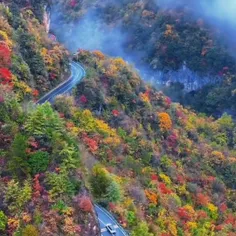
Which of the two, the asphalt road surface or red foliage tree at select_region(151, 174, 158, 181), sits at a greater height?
the asphalt road surface

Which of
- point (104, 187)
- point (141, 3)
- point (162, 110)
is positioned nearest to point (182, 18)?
point (141, 3)

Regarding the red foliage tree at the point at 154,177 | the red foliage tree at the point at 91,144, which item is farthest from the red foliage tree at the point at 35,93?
the red foliage tree at the point at 154,177

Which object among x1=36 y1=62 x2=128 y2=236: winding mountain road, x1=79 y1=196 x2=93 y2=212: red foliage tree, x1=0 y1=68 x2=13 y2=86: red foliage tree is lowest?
x1=36 y1=62 x2=128 y2=236: winding mountain road

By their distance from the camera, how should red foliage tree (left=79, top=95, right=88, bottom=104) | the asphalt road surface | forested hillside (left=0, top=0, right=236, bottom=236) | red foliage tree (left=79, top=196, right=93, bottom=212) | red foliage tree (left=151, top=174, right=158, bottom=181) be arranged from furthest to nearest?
1. red foliage tree (left=79, top=95, right=88, bottom=104)
2. red foliage tree (left=151, top=174, right=158, bottom=181)
3. the asphalt road surface
4. red foliage tree (left=79, top=196, right=93, bottom=212)
5. forested hillside (left=0, top=0, right=236, bottom=236)

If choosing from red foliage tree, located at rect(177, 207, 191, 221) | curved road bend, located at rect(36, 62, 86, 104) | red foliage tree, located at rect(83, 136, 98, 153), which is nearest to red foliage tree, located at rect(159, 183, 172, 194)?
red foliage tree, located at rect(177, 207, 191, 221)

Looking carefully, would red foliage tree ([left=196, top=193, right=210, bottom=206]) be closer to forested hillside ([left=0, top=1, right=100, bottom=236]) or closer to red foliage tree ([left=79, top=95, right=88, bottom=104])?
red foliage tree ([left=79, top=95, right=88, bottom=104])

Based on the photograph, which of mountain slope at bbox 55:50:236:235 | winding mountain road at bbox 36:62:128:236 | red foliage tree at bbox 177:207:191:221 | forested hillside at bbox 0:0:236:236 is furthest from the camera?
red foliage tree at bbox 177:207:191:221

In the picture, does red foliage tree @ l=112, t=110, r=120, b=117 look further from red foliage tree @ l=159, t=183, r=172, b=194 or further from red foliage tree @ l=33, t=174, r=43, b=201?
red foliage tree @ l=33, t=174, r=43, b=201

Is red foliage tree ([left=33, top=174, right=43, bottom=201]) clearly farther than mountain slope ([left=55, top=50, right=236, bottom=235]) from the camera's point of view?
No

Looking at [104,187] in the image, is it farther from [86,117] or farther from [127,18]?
[127,18]

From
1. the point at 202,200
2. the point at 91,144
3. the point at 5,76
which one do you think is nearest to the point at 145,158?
the point at 202,200
